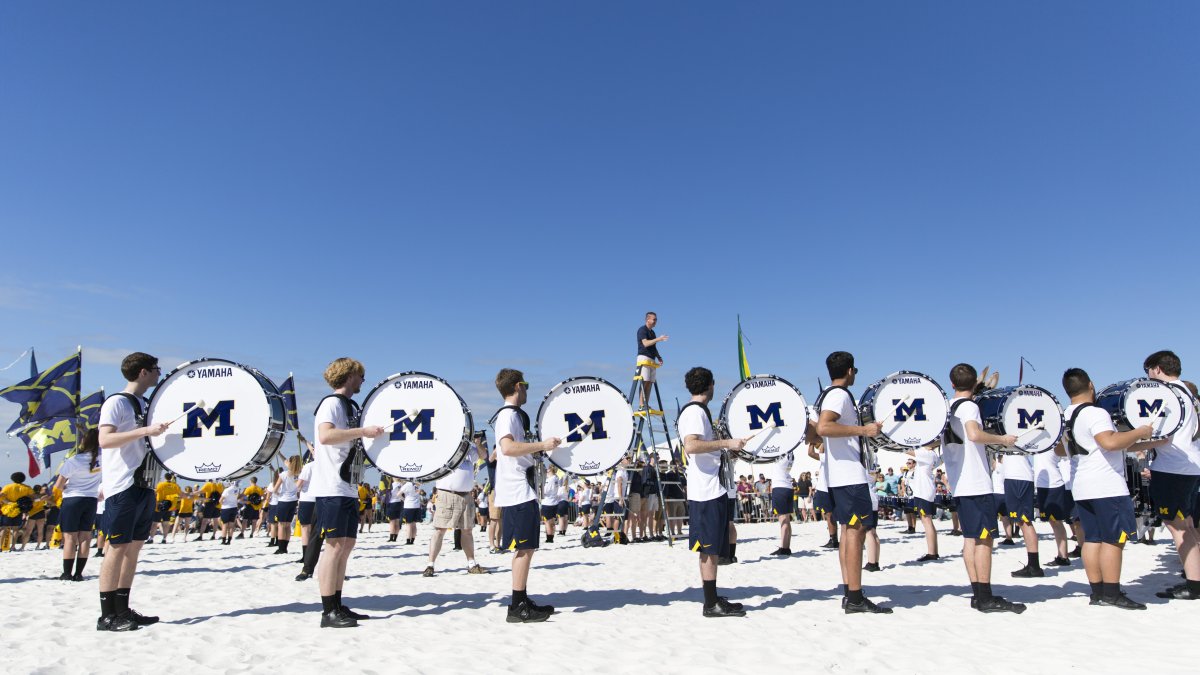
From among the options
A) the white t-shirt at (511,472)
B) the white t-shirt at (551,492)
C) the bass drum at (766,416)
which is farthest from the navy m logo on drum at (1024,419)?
the white t-shirt at (551,492)

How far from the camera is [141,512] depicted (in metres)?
5.95

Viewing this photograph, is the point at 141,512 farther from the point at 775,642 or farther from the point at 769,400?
the point at 769,400

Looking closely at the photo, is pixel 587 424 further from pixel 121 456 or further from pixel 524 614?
pixel 121 456

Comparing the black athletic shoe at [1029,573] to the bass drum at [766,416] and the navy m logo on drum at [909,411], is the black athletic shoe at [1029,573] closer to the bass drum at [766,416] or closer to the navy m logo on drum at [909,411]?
the navy m logo on drum at [909,411]

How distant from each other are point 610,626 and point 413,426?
2.50 m

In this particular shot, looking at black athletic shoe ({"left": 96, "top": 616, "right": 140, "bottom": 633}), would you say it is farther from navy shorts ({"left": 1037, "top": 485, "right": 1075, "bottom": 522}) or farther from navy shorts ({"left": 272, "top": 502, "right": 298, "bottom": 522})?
navy shorts ({"left": 1037, "top": 485, "right": 1075, "bottom": 522})

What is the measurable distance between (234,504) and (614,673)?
54.9 ft

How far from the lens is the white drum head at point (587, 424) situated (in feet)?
22.5

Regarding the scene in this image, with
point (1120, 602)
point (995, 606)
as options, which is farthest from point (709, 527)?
point (1120, 602)

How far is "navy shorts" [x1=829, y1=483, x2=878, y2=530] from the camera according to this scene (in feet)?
20.8

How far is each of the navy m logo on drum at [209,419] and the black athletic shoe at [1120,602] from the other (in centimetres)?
799

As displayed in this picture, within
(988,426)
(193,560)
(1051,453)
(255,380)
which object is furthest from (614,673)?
(193,560)

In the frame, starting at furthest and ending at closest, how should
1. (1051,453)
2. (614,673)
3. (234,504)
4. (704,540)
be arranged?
1. (234,504)
2. (1051,453)
3. (704,540)
4. (614,673)

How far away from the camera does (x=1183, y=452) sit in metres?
6.89
